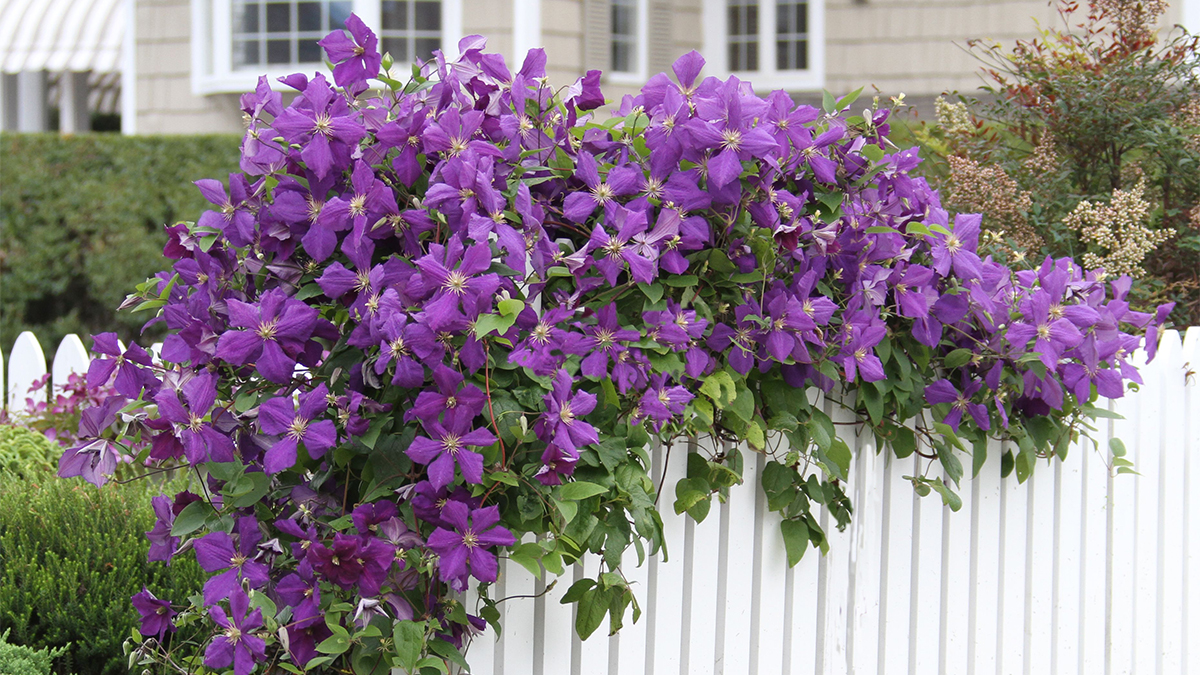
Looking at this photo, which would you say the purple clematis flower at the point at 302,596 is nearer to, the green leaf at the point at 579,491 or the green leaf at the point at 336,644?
the green leaf at the point at 336,644

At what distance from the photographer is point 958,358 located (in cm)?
204

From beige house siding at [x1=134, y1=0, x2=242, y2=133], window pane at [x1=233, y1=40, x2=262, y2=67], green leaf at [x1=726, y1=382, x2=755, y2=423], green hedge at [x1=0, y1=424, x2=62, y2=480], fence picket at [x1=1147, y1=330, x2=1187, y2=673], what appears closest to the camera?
green leaf at [x1=726, y1=382, x2=755, y2=423]

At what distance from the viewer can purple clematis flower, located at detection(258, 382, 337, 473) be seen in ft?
4.84

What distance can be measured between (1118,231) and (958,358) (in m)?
1.38

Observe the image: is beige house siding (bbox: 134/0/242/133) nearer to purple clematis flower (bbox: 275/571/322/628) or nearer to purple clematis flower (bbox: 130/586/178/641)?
purple clematis flower (bbox: 130/586/178/641)

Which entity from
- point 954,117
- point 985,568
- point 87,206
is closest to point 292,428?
point 985,568

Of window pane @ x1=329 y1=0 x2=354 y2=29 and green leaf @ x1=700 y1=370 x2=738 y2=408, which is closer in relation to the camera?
green leaf @ x1=700 y1=370 x2=738 y2=408

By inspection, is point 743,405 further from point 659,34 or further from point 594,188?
point 659,34

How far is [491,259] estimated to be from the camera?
1518 mm

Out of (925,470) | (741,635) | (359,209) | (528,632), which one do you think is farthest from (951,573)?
(359,209)

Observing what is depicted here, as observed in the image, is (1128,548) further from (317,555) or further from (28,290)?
(28,290)

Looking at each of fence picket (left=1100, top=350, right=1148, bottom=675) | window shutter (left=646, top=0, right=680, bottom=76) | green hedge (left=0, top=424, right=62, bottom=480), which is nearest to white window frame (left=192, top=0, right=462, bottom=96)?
window shutter (left=646, top=0, right=680, bottom=76)

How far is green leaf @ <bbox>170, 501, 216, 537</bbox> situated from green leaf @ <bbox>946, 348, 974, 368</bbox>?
4.46 feet

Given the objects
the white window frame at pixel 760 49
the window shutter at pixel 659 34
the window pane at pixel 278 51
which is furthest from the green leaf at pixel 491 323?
the white window frame at pixel 760 49
